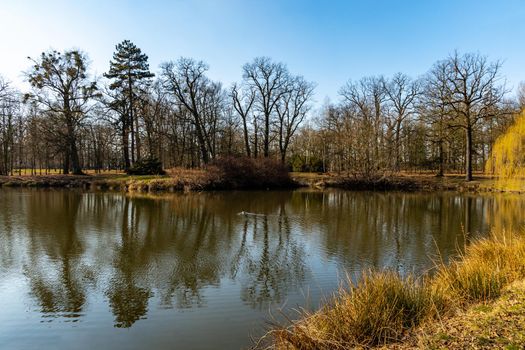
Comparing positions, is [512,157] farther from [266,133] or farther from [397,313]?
[266,133]

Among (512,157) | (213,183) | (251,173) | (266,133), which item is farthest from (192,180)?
(512,157)

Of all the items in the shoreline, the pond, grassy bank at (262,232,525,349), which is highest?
the shoreline

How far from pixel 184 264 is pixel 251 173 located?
27.1 metres

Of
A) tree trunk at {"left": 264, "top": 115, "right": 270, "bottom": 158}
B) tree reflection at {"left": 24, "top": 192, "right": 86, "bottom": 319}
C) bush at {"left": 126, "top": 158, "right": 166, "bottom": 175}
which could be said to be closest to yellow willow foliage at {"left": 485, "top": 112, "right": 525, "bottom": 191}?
tree reflection at {"left": 24, "top": 192, "right": 86, "bottom": 319}

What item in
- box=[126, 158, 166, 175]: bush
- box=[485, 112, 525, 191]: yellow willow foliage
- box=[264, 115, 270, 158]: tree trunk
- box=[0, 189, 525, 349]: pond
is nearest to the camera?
box=[0, 189, 525, 349]: pond

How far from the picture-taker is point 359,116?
151ft

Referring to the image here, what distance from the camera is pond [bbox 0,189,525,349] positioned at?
242 inches

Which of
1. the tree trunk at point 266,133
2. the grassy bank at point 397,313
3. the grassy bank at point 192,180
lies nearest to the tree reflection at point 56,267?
the grassy bank at point 397,313

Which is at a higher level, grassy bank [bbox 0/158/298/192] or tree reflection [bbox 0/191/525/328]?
grassy bank [bbox 0/158/298/192]

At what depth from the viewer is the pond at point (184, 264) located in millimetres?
6137

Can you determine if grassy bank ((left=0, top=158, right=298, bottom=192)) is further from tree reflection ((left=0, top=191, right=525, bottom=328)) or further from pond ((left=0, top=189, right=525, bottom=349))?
pond ((left=0, top=189, right=525, bottom=349))

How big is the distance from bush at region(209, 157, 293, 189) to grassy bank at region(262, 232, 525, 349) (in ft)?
99.6

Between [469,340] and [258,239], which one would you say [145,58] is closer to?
[258,239]

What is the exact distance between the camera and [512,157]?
1399cm
